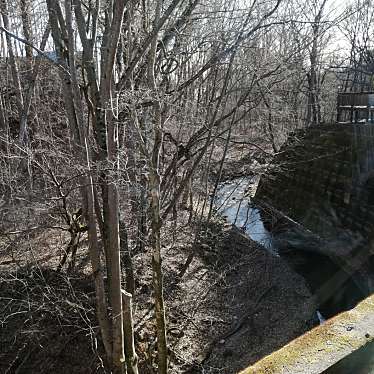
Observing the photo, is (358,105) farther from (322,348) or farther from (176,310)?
(322,348)

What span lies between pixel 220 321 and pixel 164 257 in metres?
2.91

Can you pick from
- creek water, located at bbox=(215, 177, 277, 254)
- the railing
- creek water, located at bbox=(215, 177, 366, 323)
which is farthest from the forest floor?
the railing

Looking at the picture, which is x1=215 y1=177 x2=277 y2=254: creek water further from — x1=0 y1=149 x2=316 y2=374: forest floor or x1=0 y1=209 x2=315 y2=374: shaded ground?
x1=0 y1=209 x2=315 y2=374: shaded ground

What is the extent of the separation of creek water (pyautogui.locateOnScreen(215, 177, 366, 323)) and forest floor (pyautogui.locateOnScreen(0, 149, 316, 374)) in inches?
29.5

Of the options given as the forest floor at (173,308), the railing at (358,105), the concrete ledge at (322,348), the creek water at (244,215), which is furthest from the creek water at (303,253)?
the concrete ledge at (322,348)

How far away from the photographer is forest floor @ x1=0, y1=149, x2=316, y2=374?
28.7 ft

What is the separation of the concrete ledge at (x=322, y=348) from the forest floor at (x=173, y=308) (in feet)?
22.8

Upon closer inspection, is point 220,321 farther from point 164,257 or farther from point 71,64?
point 71,64

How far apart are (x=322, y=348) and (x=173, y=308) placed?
32.0 feet

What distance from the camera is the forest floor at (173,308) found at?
8758mm

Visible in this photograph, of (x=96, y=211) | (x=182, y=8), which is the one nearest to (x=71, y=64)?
(x=96, y=211)

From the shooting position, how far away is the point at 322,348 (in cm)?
149

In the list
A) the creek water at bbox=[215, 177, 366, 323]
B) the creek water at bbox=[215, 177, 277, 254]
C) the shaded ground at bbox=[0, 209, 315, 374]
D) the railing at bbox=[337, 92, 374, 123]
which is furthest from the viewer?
the creek water at bbox=[215, 177, 277, 254]

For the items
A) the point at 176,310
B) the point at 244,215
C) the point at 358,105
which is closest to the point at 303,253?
the point at 244,215
